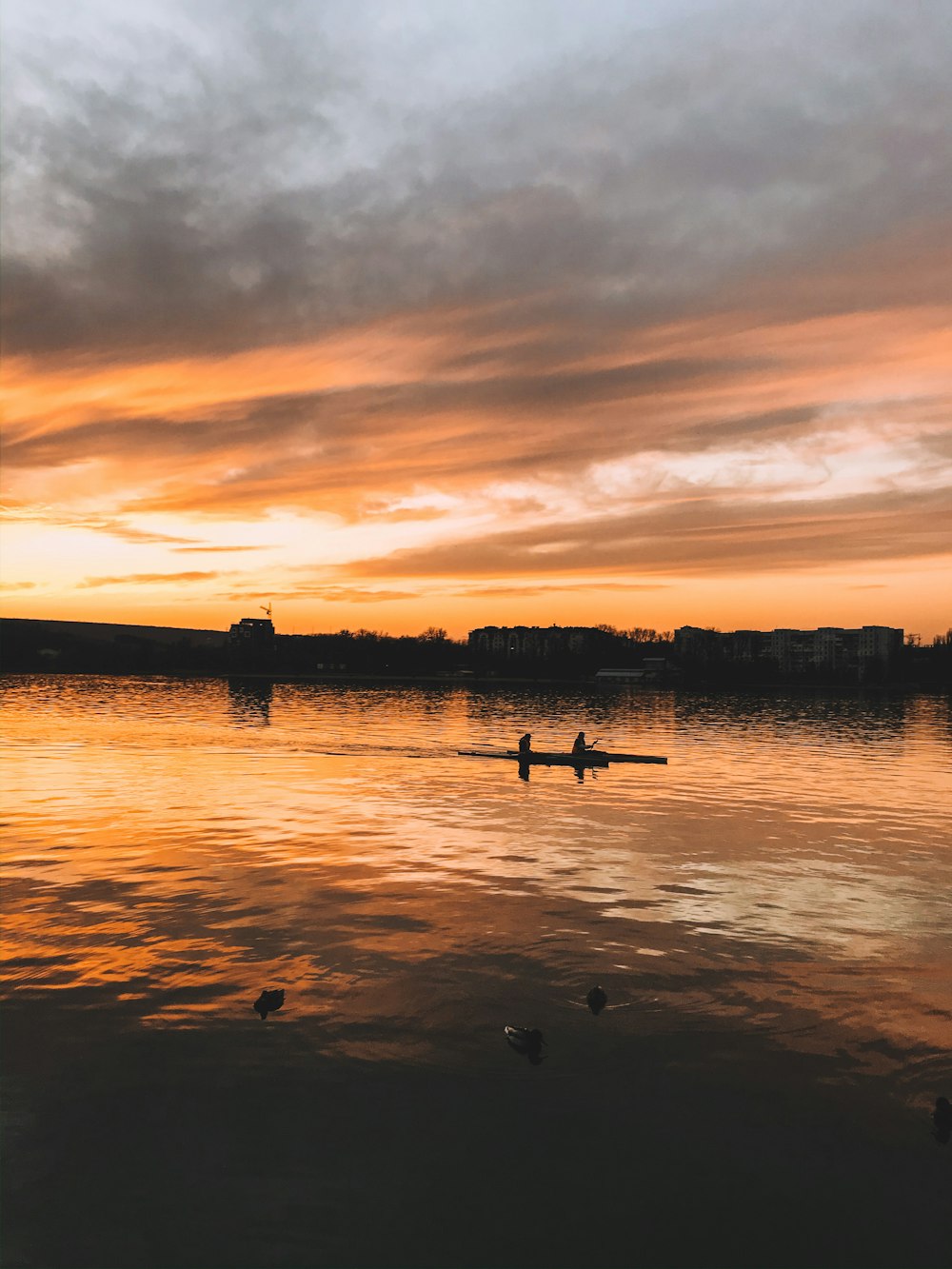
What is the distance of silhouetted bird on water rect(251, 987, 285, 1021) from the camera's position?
1772 centimetres

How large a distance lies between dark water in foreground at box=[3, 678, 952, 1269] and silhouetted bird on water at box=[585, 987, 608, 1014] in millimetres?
265

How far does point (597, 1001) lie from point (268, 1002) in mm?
6605

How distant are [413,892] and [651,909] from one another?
734 cm

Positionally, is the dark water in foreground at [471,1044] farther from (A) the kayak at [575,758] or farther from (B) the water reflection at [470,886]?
(A) the kayak at [575,758]

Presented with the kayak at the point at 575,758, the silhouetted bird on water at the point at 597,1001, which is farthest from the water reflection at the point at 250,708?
the silhouetted bird on water at the point at 597,1001

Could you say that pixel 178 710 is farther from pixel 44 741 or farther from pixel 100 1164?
pixel 100 1164

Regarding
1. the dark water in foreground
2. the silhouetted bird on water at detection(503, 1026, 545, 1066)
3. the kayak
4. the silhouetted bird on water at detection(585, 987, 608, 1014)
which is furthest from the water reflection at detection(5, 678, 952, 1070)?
the silhouetted bird on water at detection(503, 1026, 545, 1066)

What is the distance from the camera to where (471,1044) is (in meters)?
16.6

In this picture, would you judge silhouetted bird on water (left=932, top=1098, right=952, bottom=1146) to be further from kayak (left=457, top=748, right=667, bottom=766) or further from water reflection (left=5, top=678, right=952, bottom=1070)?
kayak (left=457, top=748, right=667, bottom=766)

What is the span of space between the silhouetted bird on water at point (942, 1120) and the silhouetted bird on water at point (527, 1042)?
6.36 m

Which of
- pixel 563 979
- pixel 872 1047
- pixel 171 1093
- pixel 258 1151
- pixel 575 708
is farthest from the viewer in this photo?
pixel 575 708

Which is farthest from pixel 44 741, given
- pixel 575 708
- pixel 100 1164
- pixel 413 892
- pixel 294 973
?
pixel 575 708

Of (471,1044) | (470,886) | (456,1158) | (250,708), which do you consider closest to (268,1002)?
(471,1044)

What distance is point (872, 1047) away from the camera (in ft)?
54.4
